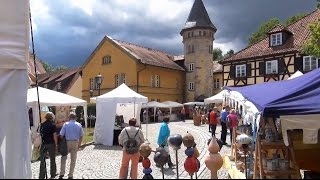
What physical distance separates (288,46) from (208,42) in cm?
1879

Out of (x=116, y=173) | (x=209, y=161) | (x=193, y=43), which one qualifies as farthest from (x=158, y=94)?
(x=209, y=161)

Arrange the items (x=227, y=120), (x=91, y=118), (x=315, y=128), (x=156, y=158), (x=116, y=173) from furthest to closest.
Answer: (x=91, y=118), (x=227, y=120), (x=116, y=173), (x=156, y=158), (x=315, y=128)

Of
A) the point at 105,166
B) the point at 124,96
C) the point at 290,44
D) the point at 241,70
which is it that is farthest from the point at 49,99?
the point at 290,44

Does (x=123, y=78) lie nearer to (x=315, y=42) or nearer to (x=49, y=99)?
(x=49, y=99)

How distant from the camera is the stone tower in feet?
163

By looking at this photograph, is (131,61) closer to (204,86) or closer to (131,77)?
(131,77)

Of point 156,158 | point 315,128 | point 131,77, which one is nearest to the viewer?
point 315,128

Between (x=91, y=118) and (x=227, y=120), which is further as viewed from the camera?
(x=91, y=118)

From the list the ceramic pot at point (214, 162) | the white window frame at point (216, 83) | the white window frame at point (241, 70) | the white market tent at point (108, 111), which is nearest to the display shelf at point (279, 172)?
the ceramic pot at point (214, 162)

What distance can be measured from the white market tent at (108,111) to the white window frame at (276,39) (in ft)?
62.0

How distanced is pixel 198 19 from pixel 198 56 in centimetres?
501

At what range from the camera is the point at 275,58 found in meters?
32.6

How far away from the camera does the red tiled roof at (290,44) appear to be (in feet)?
104

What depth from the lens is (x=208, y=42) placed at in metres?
50.2
